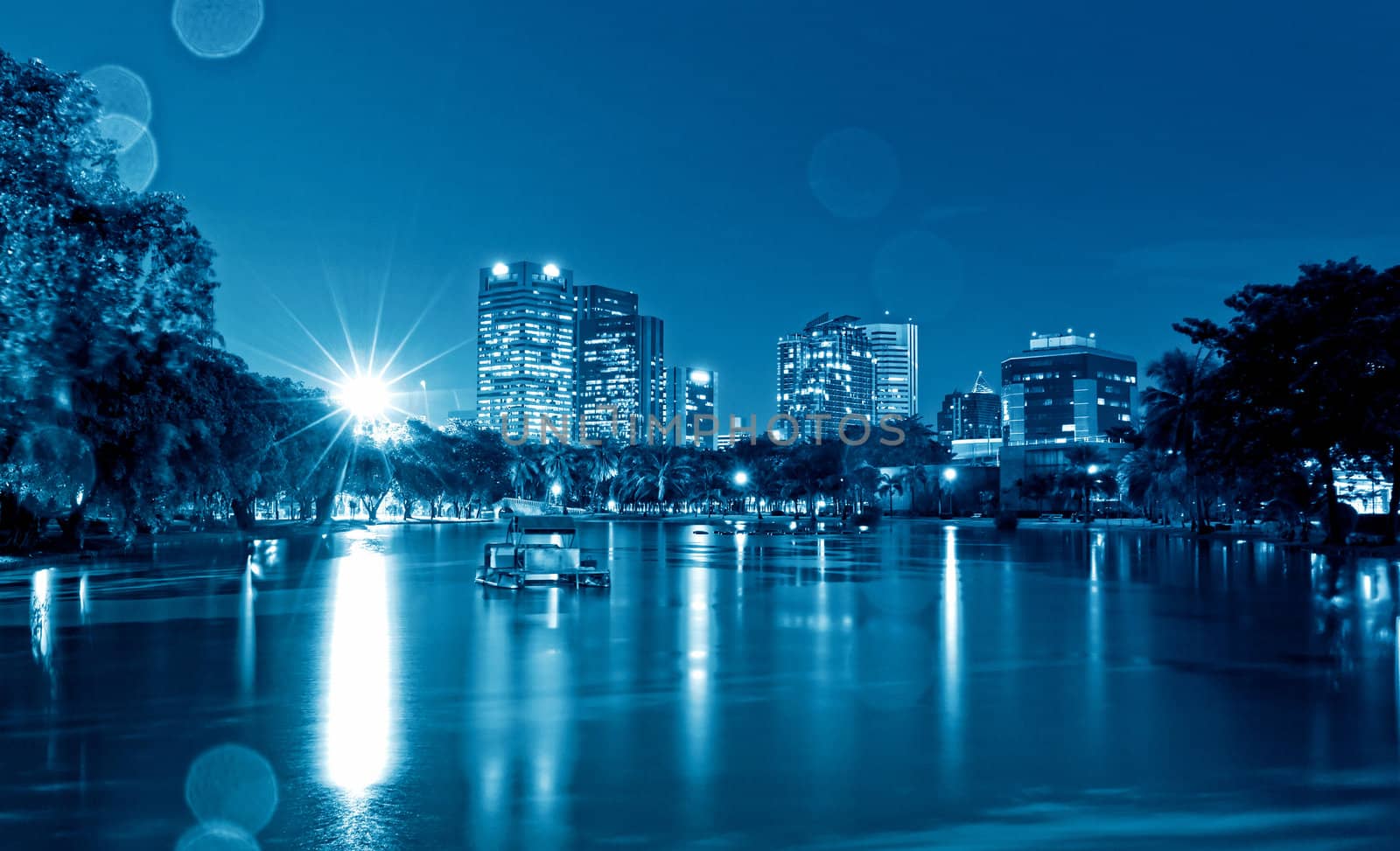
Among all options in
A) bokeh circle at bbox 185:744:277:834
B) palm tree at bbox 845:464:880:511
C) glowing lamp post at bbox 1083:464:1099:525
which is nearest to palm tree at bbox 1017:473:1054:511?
glowing lamp post at bbox 1083:464:1099:525

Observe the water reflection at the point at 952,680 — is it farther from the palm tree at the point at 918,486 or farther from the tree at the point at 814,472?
the palm tree at the point at 918,486

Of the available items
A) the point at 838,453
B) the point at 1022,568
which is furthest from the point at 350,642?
the point at 838,453

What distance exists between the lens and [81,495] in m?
30.9

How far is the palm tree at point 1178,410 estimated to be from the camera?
5600 centimetres

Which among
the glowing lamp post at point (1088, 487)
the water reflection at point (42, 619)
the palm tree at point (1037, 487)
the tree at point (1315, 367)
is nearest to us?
the water reflection at point (42, 619)

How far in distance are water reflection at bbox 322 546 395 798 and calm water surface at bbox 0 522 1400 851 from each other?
6cm

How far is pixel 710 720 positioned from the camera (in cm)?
913

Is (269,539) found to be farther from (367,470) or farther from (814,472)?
(814,472)

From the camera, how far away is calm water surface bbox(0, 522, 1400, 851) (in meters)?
6.36

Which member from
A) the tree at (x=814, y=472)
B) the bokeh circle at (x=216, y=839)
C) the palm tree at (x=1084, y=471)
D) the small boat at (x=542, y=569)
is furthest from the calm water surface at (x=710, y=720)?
the palm tree at (x=1084, y=471)

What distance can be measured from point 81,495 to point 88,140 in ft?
34.3

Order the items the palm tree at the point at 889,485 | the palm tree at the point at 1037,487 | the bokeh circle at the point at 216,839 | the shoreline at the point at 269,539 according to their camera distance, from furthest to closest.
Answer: the palm tree at the point at 889,485, the palm tree at the point at 1037,487, the shoreline at the point at 269,539, the bokeh circle at the point at 216,839

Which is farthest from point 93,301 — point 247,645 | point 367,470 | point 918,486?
point 918,486

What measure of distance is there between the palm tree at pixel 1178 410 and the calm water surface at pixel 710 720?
38848 mm
